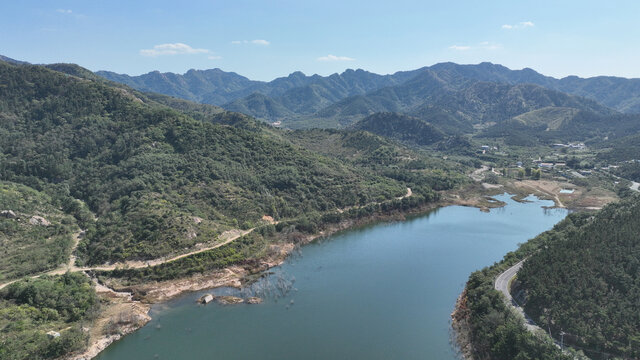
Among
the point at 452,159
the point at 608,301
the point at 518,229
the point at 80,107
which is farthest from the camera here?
the point at 452,159

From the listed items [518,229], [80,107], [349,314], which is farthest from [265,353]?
[80,107]

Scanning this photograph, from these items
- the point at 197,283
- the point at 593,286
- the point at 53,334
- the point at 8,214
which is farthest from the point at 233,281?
the point at 593,286

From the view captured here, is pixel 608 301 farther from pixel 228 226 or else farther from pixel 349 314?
pixel 228 226

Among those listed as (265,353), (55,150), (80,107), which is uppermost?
(80,107)

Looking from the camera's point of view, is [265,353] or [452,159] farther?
[452,159]

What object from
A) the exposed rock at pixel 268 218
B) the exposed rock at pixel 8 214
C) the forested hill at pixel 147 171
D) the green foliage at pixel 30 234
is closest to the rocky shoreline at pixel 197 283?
the forested hill at pixel 147 171

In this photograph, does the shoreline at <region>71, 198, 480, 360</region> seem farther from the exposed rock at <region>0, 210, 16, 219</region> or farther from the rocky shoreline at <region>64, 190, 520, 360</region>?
the exposed rock at <region>0, 210, 16, 219</region>

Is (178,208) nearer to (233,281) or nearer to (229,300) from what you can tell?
(233,281)

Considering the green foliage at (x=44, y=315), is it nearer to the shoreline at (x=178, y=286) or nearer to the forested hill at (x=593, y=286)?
the shoreline at (x=178, y=286)
